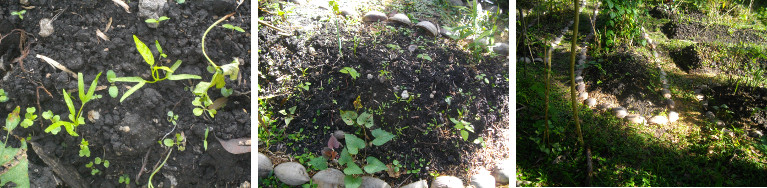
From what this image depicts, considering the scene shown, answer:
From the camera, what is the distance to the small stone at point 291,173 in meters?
0.94

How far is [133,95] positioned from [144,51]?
0.12 metres

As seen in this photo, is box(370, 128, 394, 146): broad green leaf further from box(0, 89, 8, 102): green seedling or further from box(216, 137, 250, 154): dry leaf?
box(0, 89, 8, 102): green seedling

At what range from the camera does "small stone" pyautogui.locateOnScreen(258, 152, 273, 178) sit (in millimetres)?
950

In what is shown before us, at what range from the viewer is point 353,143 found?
93 centimetres

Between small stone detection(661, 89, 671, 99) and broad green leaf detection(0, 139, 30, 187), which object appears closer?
broad green leaf detection(0, 139, 30, 187)


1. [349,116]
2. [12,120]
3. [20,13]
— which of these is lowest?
[12,120]

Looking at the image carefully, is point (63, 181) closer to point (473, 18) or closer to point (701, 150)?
point (473, 18)

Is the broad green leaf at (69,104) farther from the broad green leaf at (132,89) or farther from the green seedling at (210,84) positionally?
the green seedling at (210,84)

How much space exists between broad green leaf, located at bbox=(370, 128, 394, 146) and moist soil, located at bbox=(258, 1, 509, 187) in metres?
0.02

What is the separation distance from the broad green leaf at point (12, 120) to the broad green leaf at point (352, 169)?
884mm

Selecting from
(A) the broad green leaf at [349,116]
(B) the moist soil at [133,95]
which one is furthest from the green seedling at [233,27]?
(A) the broad green leaf at [349,116]

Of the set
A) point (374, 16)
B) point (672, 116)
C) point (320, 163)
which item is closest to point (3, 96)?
point (320, 163)

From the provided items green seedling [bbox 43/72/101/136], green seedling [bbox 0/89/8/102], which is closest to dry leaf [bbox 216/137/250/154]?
green seedling [bbox 43/72/101/136]

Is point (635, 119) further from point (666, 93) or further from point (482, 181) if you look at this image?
point (482, 181)
